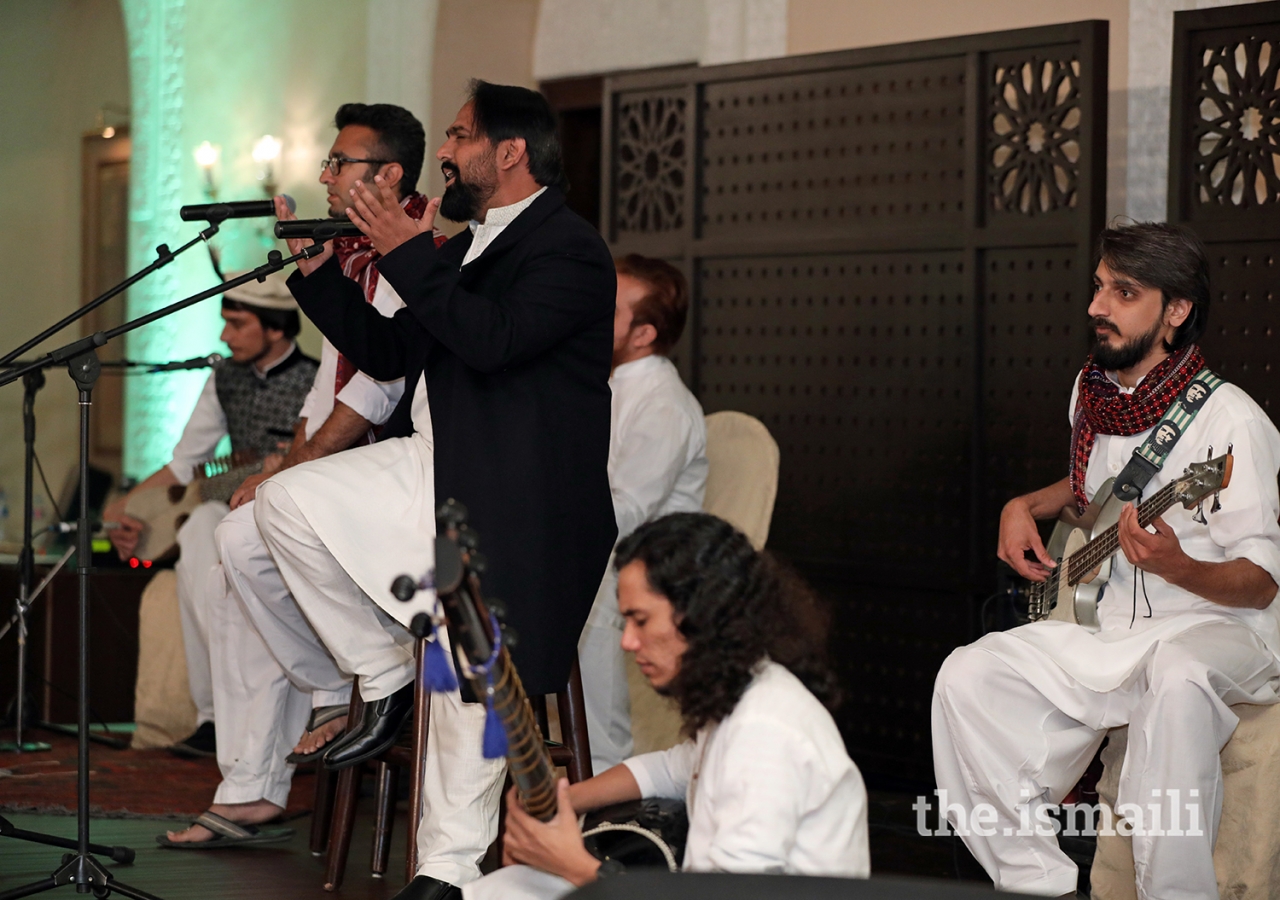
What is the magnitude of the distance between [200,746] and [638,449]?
2.05 m

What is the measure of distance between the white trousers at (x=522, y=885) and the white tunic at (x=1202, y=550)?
130cm

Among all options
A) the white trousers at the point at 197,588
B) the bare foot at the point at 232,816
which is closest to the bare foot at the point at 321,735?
the bare foot at the point at 232,816

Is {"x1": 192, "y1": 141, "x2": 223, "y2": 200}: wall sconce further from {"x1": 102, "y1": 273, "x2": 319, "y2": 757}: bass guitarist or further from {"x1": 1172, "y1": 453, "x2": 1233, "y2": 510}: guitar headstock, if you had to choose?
{"x1": 1172, "y1": 453, "x2": 1233, "y2": 510}: guitar headstock

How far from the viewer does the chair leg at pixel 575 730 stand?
3.46 meters

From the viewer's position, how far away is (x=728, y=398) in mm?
5426

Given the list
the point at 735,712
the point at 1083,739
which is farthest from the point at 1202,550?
the point at 735,712

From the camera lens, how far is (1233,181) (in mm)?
4340

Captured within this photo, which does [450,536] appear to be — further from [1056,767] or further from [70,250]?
[70,250]

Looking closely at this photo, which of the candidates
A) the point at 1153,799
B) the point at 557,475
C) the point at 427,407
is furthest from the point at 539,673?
the point at 1153,799

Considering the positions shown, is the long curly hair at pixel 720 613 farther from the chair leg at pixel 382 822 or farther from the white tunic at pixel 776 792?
the chair leg at pixel 382 822

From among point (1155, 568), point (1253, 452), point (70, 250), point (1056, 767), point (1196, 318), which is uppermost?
point (70, 250)

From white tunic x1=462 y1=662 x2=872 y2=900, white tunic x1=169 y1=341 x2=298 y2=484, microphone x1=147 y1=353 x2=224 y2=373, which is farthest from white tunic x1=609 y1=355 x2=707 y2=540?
white tunic x1=462 y1=662 x2=872 y2=900

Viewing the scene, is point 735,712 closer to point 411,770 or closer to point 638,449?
point 411,770

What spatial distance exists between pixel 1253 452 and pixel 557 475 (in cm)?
141
